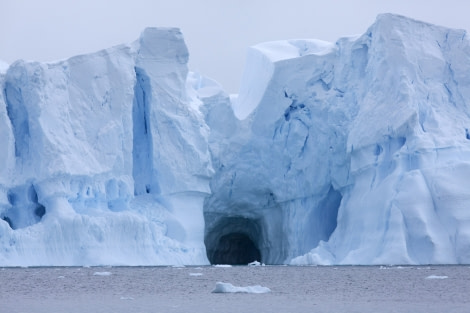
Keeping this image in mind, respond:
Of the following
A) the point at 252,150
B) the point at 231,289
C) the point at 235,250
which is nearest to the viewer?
the point at 231,289

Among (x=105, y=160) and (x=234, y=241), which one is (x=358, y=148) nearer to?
(x=105, y=160)

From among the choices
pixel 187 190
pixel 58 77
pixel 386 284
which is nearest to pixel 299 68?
pixel 187 190

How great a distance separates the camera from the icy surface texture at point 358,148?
19266 millimetres

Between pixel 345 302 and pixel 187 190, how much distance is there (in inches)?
509

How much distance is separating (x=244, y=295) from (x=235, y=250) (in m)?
23.9

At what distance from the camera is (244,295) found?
11328 mm

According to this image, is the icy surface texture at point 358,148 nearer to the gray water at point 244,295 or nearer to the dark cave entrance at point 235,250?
the gray water at point 244,295

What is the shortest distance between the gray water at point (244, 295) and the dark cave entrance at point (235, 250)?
15.4 meters

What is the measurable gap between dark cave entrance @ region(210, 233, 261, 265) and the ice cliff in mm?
7880

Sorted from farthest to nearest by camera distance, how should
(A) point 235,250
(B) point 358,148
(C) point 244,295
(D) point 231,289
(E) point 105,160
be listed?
(A) point 235,250 → (E) point 105,160 → (B) point 358,148 → (D) point 231,289 → (C) point 244,295

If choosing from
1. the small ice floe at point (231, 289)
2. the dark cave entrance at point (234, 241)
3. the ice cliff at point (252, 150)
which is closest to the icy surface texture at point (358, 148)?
the ice cliff at point (252, 150)

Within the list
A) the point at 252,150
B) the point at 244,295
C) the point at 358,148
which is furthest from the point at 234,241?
the point at 244,295

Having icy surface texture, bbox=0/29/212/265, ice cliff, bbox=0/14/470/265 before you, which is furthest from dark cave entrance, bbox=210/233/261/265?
icy surface texture, bbox=0/29/212/265

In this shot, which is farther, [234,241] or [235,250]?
[235,250]
